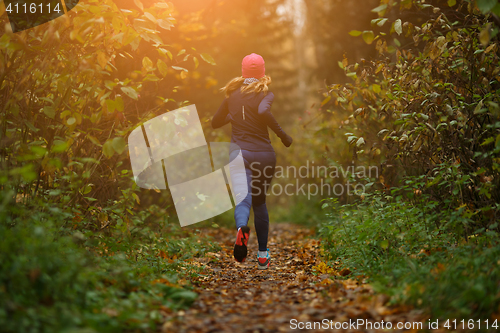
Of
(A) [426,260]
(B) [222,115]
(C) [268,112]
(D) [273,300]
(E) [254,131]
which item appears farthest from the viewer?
(B) [222,115]

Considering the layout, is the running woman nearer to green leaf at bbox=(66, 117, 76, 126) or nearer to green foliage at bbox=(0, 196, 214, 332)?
green foliage at bbox=(0, 196, 214, 332)

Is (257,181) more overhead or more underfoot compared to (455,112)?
more underfoot

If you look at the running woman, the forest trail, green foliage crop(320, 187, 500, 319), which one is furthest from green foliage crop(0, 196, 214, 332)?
green foliage crop(320, 187, 500, 319)

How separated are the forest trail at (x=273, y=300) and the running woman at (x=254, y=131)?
0.51 metres

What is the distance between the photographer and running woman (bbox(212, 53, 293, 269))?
4.17 metres

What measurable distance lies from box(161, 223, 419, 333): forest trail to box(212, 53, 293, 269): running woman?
509mm

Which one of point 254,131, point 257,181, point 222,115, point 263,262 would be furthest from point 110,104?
point 263,262

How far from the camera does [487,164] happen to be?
3.61 metres

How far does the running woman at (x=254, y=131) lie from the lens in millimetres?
4168

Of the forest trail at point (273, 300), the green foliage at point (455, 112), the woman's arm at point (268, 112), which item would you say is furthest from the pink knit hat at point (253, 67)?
the forest trail at point (273, 300)

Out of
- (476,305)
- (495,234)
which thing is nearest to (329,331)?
(476,305)

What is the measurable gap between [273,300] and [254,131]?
73.6 inches

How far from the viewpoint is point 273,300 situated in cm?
311

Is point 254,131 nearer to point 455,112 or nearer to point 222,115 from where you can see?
point 222,115
